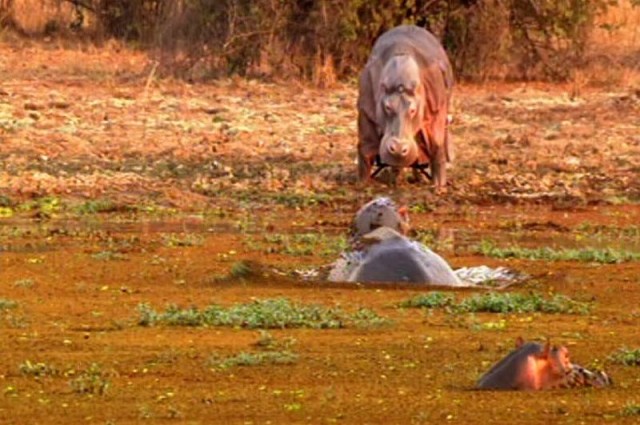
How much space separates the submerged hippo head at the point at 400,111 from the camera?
16062 millimetres

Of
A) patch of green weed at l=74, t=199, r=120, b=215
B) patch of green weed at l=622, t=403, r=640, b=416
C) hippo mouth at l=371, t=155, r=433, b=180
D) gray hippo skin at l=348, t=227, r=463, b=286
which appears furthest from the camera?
hippo mouth at l=371, t=155, r=433, b=180

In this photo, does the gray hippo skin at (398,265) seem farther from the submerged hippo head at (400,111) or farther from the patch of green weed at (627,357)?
the submerged hippo head at (400,111)

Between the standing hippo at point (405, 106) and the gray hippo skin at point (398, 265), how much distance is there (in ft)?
15.8

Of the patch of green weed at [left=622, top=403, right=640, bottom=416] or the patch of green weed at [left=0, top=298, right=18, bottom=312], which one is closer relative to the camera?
the patch of green weed at [left=622, top=403, right=640, bottom=416]

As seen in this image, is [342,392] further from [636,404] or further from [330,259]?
[330,259]

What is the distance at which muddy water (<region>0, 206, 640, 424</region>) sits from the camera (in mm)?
7309

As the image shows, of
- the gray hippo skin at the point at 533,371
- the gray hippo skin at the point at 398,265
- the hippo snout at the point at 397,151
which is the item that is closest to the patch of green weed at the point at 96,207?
the hippo snout at the point at 397,151

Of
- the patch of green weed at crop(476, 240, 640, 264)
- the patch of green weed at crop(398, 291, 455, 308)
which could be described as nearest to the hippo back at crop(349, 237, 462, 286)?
the patch of green weed at crop(398, 291, 455, 308)

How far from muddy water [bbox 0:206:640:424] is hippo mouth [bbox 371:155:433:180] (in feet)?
6.31

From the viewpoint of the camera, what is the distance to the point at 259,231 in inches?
571

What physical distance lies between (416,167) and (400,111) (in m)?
0.85

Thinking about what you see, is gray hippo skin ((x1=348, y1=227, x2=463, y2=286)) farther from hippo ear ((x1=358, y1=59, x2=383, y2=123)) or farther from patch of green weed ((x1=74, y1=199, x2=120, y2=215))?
hippo ear ((x1=358, y1=59, x2=383, y2=123))

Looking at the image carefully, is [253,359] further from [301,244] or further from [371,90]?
[371,90]

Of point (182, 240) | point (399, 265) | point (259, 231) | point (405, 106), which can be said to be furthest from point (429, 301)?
point (405, 106)
